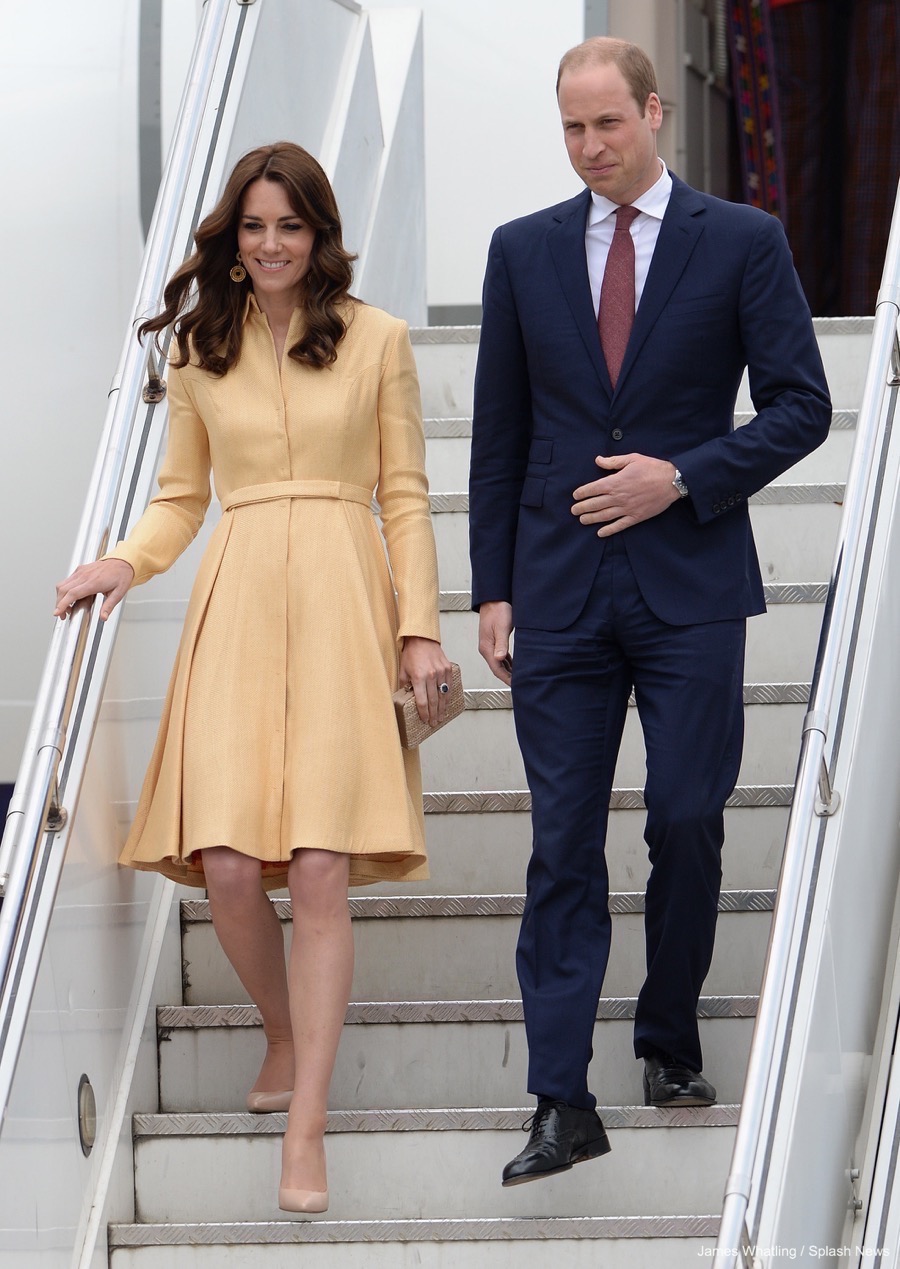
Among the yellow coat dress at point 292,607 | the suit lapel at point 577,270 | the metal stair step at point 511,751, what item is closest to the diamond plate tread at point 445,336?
the metal stair step at point 511,751

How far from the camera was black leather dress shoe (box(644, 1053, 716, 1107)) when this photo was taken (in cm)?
314

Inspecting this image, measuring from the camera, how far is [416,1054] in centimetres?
344

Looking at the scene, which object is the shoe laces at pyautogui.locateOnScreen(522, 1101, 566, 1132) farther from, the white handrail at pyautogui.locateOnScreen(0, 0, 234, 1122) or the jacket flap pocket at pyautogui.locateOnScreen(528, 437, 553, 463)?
the jacket flap pocket at pyautogui.locateOnScreen(528, 437, 553, 463)

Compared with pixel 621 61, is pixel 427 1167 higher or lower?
lower

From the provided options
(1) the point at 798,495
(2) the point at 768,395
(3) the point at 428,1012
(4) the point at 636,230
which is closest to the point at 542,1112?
(3) the point at 428,1012

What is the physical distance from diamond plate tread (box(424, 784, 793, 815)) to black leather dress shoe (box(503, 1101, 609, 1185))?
3.10ft

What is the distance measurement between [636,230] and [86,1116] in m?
1.70

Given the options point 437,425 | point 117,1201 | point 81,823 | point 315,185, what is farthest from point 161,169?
point 117,1201

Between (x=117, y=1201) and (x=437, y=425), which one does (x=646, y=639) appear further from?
(x=437, y=425)

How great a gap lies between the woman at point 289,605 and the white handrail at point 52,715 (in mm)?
91

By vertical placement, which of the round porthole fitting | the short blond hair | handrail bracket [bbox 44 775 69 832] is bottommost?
the round porthole fitting

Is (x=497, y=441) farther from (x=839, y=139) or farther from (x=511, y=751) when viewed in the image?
(x=839, y=139)

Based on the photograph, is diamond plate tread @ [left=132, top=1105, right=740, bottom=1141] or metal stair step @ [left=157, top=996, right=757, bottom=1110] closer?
diamond plate tread @ [left=132, top=1105, right=740, bottom=1141]

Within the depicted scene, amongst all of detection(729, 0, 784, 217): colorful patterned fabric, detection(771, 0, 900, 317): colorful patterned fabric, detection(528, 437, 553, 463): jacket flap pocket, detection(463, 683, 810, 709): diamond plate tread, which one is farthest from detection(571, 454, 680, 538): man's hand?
detection(729, 0, 784, 217): colorful patterned fabric
